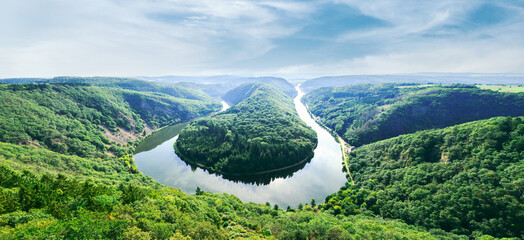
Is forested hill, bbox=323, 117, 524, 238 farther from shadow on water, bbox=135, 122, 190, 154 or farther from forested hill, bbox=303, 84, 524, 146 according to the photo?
shadow on water, bbox=135, 122, 190, 154

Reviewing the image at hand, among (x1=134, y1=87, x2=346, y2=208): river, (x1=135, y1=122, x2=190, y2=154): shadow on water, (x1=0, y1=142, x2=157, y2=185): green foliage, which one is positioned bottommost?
(x1=134, y1=87, x2=346, y2=208): river

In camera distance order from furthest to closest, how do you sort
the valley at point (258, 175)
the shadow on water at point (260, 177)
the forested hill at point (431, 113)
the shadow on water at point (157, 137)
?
the forested hill at point (431, 113) → the shadow on water at point (157, 137) → the shadow on water at point (260, 177) → the valley at point (258, 175)

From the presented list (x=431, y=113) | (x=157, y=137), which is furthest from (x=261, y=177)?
(x=431, y=113)

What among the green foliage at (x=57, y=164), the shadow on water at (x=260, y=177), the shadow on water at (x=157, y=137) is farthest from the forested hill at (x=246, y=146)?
the green foliage at (x=57, y=164)

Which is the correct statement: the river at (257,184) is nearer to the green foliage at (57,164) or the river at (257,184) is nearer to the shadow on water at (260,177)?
the shadow on water at (260,177)

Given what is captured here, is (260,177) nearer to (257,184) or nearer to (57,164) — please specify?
(257,184)

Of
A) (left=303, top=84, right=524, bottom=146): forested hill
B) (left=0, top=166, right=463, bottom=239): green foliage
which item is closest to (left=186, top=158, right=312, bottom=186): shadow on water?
(left=0, top=166, right=463, bottom=239): green foliage
